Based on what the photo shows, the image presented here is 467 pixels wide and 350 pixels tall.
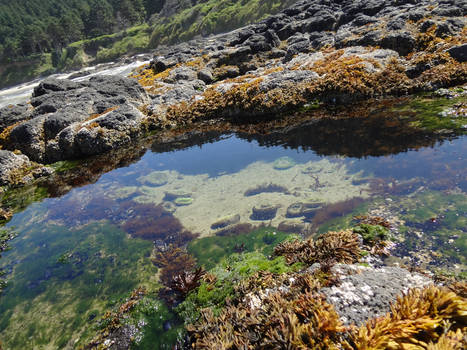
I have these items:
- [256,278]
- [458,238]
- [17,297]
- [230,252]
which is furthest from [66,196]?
[458,238]

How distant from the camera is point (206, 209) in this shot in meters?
11.0

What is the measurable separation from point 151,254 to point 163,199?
3669 mm

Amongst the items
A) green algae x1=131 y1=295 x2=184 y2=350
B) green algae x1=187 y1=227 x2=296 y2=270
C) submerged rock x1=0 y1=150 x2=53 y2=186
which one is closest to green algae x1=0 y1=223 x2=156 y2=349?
green algae x1=131 y1=295 x2=184 y2=350

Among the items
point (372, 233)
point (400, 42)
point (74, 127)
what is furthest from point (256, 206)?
point (400, 42)

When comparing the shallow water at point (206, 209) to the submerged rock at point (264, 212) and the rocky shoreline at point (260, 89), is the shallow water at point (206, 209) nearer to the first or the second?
the submerged rock at point (264, 212)

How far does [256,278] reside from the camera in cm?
622

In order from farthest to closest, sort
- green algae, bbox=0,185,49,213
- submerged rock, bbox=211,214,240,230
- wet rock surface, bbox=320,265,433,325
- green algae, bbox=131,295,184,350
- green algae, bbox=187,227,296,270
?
1. green algae, bbox=0,185,49,213
2. submerged rock, bbox=211,214,240,230
3. green algae, bbox=187,227,296,270
4. green algae, bbox=131,295,184,350
5. wet rock surface, bbox=320,265,433,325

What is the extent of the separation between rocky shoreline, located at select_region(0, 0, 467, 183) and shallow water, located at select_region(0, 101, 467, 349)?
5.10m

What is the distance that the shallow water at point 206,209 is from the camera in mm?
6867

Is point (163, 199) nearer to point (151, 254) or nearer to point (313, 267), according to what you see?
point (151, 254)

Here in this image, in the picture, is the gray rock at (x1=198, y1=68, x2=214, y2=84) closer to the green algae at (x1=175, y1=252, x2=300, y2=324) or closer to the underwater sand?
the underwater sand

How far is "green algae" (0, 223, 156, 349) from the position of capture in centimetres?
669

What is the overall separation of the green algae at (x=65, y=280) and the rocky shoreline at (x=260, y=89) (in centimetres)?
972

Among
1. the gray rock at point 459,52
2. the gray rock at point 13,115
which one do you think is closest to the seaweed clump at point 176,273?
the gray rock at point 13,115
